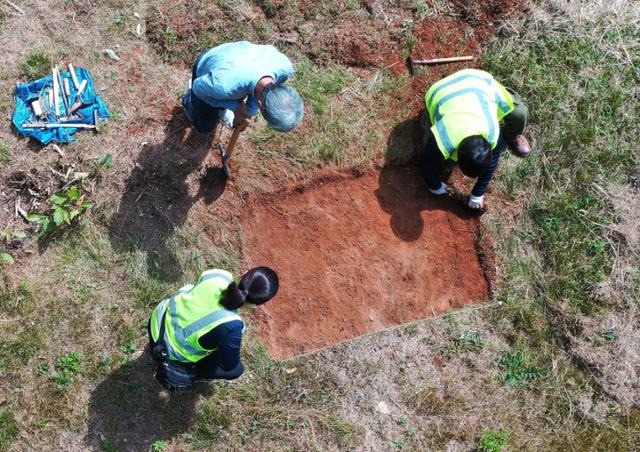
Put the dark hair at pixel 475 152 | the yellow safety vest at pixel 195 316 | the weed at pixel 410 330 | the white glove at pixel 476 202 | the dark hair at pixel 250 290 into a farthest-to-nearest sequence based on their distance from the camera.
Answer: the white glove at pixel 476 202 < the weed at pixel 410 330 < the dark hair at pixel 475 152 < the yellow safety vest at pixel 195 316 < the dark hair at pixel 250 290

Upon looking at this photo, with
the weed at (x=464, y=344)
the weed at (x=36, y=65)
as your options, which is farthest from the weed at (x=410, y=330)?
the weed at (x=36, y=65)

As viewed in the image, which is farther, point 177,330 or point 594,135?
point 594,135

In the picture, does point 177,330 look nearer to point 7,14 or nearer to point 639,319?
point 7,14

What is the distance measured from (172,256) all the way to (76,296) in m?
0.99

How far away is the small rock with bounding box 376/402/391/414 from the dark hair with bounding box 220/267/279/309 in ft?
6.68

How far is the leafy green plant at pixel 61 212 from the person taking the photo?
18.9 feet

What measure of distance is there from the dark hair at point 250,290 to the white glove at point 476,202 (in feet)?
8.25

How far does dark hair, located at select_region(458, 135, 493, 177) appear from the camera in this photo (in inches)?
201

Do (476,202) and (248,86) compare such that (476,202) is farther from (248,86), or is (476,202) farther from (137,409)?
(137,409)

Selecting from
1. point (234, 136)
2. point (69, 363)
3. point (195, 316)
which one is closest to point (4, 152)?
point (69, 363)

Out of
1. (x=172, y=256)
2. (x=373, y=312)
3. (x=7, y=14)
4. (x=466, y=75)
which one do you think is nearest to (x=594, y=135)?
(x=466, y=75)

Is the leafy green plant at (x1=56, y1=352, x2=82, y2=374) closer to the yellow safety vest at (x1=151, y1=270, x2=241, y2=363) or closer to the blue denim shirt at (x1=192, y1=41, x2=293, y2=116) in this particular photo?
the yellow safety vest at (x1=151, y1=270, x2=241, y2=363)

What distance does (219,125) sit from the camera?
6.10 m

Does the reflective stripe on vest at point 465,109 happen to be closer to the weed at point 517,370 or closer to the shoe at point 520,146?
the shoe at point 520,146
